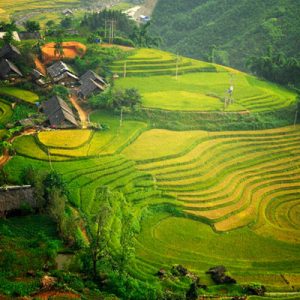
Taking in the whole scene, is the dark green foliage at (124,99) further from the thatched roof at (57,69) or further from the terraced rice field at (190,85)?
the thatched roof at (57,69)

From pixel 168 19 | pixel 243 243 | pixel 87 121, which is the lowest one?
pixel 243 243

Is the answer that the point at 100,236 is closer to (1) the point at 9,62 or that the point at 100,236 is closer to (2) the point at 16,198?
(2) the point at 16,198

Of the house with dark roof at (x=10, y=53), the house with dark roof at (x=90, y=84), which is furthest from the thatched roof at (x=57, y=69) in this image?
the house with dark roof at (x=10, y=53)

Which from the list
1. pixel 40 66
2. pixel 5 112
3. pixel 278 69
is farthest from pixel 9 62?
pixel 278 69

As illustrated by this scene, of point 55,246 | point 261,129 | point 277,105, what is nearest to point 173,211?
point 55,246

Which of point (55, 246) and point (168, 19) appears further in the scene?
point (168, 19)

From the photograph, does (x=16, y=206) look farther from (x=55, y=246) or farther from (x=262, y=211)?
(x=262, y=211)
